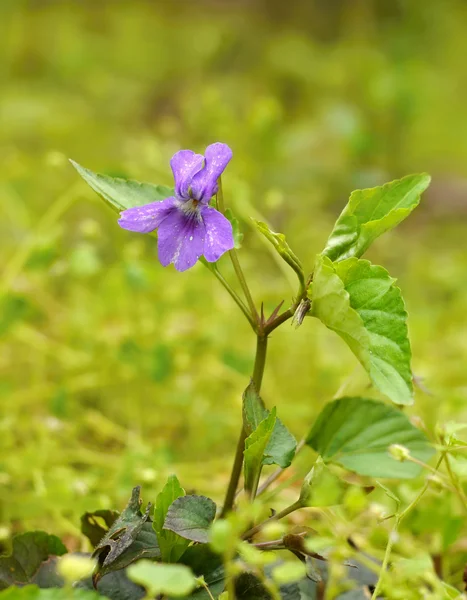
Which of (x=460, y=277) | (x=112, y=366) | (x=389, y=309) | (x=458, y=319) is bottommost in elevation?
(x=389, y=309)

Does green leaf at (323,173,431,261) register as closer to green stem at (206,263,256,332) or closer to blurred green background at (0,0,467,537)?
green stem at (206,263,256,332)

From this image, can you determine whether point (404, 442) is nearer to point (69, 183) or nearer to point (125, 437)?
point (125, 437)

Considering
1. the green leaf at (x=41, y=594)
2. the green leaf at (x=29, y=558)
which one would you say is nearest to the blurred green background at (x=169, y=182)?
the green leaf at (x=29, y=558)

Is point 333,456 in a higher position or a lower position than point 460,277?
lower

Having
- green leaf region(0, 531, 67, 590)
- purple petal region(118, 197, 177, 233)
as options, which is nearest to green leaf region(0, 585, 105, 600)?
green leaf region(0, 531, 67, 590)

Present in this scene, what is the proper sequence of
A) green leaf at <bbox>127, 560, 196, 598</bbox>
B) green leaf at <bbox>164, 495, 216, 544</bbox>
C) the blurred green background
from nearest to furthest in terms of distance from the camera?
green leaf at <bbox>127, 560, 196, 598</bbox>, green leaf at <bbox>164, 495, 216, 544</bbox>, the blurred green background

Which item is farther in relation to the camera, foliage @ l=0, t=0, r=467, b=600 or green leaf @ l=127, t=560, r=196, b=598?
foliage @ l=0, t=0, r=467, b=600

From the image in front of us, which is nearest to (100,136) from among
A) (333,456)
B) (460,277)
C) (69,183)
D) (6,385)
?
(69,183)
